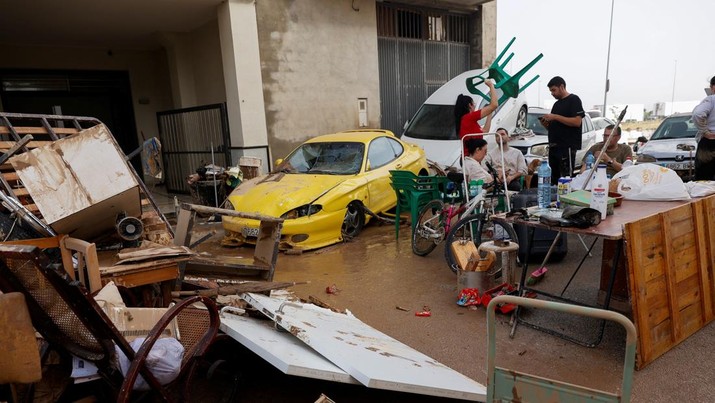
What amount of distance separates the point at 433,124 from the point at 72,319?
9060 mm

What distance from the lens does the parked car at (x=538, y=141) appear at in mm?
10523

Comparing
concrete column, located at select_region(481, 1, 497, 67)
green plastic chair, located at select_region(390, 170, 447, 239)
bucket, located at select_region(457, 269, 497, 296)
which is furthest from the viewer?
concrete column, located at select_region(481, 1, 497, 67)

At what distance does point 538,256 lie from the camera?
557 centimetres

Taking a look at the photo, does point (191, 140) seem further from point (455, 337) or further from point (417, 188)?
point (455, 337)

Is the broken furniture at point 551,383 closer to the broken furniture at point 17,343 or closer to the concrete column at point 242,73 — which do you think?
the broken furniture at point 17,343

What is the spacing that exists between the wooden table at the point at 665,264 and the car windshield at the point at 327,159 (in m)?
3.70

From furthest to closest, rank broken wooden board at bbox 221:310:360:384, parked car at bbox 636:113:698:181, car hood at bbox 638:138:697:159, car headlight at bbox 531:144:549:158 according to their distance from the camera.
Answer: car headlight at bbox 531:144:549:158 → car hood at bbox 638:138:697:159 → parked car at bbox 636:113:698:181 → broken wooden board at bbox 221:310:360:384

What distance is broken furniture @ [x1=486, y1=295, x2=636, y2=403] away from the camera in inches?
68.9

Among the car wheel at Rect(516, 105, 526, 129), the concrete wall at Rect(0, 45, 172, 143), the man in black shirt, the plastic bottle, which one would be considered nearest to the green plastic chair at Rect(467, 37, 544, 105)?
the car wheel at Rect(516, 105, 526, 129)


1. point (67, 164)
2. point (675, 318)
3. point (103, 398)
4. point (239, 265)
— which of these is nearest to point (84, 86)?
point (67, 164)

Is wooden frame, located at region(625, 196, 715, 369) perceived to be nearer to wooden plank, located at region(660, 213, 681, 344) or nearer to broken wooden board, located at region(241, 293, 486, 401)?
wooden plank, located at region(660, 213, 681, 344)

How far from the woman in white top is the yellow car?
179 cm

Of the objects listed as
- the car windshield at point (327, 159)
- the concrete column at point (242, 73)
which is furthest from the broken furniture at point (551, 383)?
the concrete column at point (242, 73)

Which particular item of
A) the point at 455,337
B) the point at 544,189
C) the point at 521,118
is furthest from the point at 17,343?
the point at 521,118
